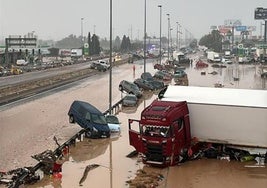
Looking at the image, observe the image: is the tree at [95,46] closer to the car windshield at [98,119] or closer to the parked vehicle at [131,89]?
the parked vehicle at [131,89]

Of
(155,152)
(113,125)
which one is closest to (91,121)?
(113,125)

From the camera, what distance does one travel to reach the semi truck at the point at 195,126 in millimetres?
19547

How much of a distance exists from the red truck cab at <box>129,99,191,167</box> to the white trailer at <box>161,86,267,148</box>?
1072 millimetres

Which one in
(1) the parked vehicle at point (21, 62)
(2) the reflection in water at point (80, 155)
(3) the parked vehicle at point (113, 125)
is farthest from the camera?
(1) the parked vehicle at point (21, 62)

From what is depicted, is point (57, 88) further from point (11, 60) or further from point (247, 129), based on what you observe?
point (11, 60)

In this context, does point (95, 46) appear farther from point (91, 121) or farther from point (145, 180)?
point (145, 180)

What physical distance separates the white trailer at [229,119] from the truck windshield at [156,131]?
2416mm

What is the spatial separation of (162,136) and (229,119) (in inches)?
137

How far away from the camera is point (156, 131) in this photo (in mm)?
19531

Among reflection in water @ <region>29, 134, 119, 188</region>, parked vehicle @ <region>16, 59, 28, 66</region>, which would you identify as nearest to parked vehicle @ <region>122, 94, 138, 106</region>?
reflection in water @ <region>29, 134, 119, 188</region>

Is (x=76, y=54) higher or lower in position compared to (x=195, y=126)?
higher

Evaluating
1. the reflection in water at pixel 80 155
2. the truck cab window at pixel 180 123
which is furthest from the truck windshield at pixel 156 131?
the reflection in water at pixel 80 155

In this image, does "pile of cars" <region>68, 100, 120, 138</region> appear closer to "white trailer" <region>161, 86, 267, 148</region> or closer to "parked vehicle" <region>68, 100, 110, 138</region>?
"parked vehicle" <region>68, 100, 110, 138</region>

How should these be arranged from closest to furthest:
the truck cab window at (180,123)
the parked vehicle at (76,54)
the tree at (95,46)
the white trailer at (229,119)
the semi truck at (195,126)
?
the semi truck at (195,126)
the truck cab window at (180,123)
the white trailer at (229,119)
the parked vehicle at (76,54)
the tree at (95,46)
